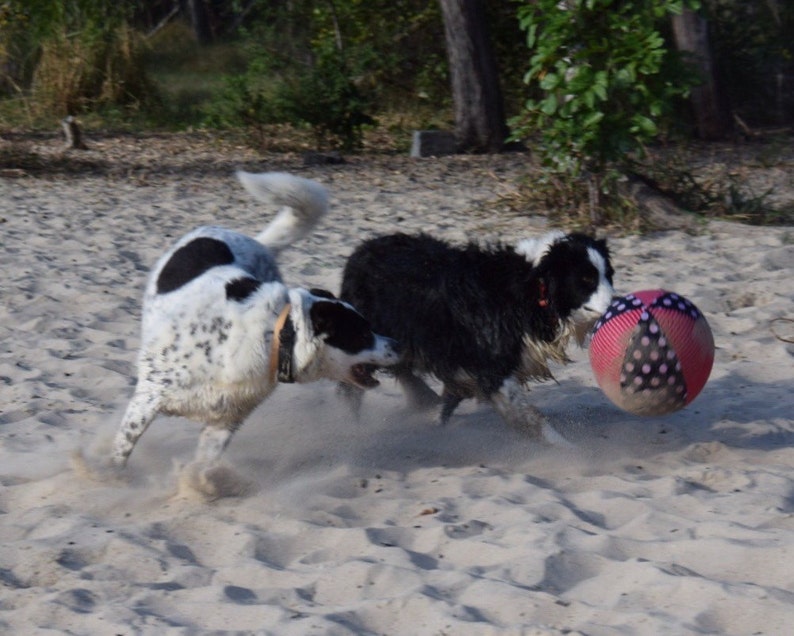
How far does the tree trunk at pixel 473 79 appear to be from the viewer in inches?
508

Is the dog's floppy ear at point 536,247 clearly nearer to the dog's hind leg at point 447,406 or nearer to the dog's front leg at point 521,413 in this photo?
the dog's front leg at point 521,413

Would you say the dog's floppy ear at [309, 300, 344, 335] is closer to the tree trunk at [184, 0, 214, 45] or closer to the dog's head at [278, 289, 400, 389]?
the dog's head at [278, 289, 400, 389]

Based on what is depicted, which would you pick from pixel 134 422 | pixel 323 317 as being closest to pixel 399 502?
pixel 323 317

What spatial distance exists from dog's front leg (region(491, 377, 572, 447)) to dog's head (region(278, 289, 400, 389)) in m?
0.61

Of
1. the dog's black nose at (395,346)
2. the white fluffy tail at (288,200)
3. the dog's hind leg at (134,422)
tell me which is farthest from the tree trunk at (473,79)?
the dog's hind leg at (134,422)

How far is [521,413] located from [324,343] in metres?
1.01

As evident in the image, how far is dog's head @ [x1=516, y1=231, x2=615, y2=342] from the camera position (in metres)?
4.86

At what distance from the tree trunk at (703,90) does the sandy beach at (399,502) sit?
6064 millimetres

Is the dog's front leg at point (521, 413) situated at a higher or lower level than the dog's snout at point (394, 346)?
lower

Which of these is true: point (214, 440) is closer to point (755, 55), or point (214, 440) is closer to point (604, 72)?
point (604, 72)

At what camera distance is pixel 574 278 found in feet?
16.0

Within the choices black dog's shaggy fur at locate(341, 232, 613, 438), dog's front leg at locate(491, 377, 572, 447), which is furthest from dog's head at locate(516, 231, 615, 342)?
dog's front leg at locate(491, 377, 572, 447)

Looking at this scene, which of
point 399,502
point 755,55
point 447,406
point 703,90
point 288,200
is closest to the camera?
point 399,502

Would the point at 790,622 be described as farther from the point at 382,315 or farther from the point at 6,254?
the point at 6,254
